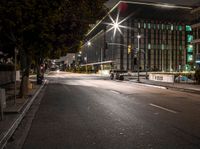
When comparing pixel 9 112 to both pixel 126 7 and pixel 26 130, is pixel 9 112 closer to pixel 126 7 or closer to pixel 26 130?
pixel 26 130

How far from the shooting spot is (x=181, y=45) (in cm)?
11406

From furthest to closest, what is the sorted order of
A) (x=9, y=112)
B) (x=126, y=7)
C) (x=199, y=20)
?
(x=126, y=7) → (x=199, y=20) → (x=9, y=112)

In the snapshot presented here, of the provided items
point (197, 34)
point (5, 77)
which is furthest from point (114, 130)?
point (197, 34)

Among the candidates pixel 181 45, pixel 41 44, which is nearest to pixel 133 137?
pixel 41 44

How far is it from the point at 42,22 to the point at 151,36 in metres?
96.7

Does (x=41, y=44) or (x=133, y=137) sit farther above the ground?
(x=41, y=44)

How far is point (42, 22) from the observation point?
14.2 meters

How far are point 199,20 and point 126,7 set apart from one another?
4093cm

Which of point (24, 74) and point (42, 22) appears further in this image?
point (24, 74)

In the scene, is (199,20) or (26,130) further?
(199,20)

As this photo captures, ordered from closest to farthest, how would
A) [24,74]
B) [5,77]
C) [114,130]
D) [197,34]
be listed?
[114,130] < [24,74] < [5,77] < [197,34]

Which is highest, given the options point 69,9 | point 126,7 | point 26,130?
point 126,7

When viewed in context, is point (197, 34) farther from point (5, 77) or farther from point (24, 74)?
point (24, 74)

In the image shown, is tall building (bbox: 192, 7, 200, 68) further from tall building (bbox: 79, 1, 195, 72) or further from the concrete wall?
the concrete wall
